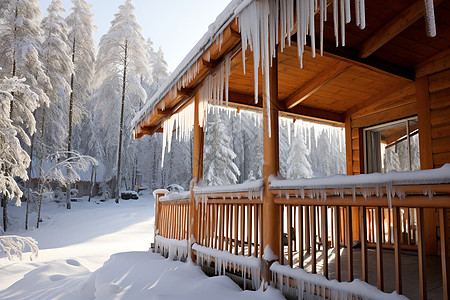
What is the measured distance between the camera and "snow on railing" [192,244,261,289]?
3.07m

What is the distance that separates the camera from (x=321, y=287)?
2455 mm

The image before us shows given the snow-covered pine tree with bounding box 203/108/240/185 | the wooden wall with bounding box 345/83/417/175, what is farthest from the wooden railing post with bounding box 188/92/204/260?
the snow-covered pine tree with bounding box 203/108/240/185

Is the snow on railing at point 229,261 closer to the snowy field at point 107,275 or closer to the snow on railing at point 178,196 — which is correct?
the snowy field at point 107,275

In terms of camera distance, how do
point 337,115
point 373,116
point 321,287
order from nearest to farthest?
point 321,287, point 373,116, point 337,115

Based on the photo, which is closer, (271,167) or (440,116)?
(271,167)

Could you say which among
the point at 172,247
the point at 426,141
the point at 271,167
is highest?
the point at 426,141

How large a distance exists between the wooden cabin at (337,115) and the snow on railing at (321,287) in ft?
0.13

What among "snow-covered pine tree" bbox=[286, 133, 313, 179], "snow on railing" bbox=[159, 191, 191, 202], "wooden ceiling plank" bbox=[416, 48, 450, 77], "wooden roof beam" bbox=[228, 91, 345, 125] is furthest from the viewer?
"snow-covered pine tree" bbox=[286, 133, 313, 179]

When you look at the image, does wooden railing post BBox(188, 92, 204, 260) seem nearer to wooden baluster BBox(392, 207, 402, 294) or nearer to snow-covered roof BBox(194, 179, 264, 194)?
snow-covered roof BBox(194, 179, 264, 194)

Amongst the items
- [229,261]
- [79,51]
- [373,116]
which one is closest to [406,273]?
[229,261]

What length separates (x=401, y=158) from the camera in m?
5.27

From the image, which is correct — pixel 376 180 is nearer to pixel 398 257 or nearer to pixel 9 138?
pixel 398 257

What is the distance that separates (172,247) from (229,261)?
1.99 meters

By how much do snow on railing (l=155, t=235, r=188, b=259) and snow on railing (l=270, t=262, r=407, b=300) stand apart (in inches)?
84.3
